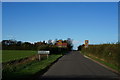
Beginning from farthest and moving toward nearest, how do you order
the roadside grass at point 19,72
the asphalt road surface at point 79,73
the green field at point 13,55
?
the green field at point 13,55 < the asphalt road surface at point 79,73 < the roadside grass at point 19,72

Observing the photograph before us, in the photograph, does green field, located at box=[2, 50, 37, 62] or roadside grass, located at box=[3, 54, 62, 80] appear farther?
green field, located at box=[2, 50, 37, 62]

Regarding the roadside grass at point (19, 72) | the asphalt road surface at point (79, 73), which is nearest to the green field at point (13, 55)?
the roadside grass at point (19, 72)

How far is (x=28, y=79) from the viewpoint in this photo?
12.1 metres

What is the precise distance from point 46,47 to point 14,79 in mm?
49157

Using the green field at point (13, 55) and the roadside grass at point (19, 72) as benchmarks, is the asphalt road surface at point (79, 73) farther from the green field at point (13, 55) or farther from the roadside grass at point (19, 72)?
the green field at point (13, 55)

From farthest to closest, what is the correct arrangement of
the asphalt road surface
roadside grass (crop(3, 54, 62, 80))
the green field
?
the green field, the asphalt road surface, roadside grass (crop(3, 54, 62, 80))

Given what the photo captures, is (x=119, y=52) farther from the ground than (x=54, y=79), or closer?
farther from the ground

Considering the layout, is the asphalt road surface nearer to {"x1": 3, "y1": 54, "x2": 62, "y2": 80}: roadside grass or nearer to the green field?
{"x1": 3, "y1": 54, "x2": 62, "y2": 80}: roadside grass

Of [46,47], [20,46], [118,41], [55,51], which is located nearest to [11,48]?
[20,46]

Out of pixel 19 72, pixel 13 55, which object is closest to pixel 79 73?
pixel 19 72

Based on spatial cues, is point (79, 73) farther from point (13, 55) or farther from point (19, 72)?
point (13, 55)

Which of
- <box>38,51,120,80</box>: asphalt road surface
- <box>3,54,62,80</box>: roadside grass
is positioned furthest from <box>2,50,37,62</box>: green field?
<box>38,51,120,80</box>: asphalt road surface

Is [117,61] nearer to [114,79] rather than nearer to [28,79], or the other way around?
[114,79]

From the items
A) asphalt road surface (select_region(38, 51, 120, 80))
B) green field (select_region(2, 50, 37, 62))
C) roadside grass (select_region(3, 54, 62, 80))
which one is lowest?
asphalt road surface (select_region(38, 51, 120, 80))
